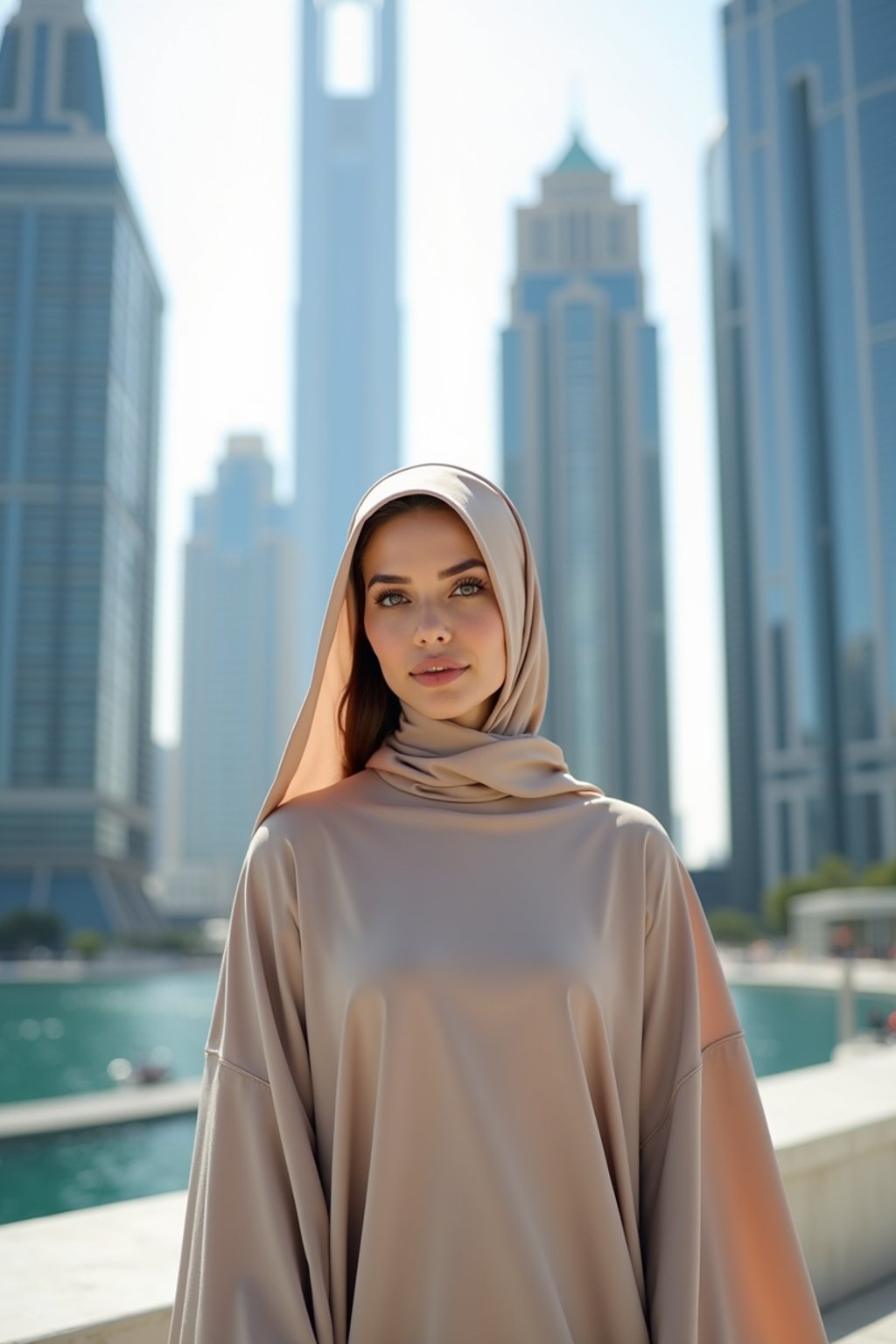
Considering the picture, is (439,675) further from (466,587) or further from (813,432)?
(813,432)

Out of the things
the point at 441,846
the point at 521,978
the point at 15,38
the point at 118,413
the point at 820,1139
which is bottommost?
the point at 820,1139

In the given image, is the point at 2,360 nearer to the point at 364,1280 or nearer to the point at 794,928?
the point at 794,928

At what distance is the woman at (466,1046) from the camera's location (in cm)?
125

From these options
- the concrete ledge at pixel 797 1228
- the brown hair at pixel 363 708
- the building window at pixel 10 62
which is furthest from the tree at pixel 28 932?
the building window at pixel 10 62

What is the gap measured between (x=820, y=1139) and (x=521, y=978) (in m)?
1.72

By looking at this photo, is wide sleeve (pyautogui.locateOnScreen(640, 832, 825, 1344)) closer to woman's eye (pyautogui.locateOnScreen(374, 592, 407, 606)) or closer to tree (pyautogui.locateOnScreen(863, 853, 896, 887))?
woman's eye (pyautogui.locateOnScreen(374, 592, 407, 606))

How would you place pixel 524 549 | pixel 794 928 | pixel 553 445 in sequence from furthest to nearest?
pixel 553 445 → pixel 794 928 → pixel 524 549

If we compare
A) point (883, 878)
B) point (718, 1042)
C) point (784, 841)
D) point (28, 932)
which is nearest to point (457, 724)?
point (718, 1042)

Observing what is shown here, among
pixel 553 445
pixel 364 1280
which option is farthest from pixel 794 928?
pixel 364 1280

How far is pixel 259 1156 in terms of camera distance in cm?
127

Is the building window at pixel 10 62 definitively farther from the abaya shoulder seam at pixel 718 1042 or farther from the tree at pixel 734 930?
the abaya shoulder seam at pixel 718 1042

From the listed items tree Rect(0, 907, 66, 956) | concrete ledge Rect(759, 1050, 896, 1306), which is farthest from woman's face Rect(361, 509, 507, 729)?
tree Rect(0, 907, 66, 956)

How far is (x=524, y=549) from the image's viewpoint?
153 centimetres

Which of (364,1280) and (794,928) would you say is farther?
(794,928)
